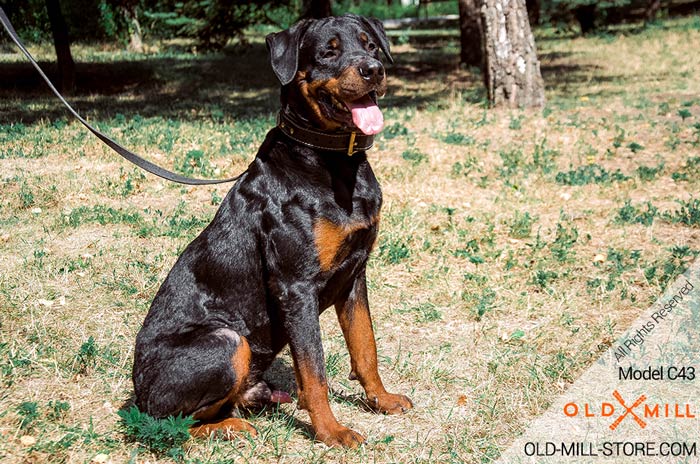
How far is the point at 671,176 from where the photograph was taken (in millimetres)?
8180

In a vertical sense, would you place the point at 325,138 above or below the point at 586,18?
below

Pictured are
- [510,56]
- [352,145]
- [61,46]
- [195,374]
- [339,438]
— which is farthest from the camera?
[61,46]

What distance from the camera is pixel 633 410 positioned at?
386 cm

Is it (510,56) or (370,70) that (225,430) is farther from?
(510,56)

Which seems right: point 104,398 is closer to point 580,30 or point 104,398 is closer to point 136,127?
point 136,127

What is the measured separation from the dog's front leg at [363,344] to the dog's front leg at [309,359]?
0.37 m

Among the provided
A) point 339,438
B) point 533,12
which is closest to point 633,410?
point 339,438

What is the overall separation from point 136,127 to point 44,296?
548 cm

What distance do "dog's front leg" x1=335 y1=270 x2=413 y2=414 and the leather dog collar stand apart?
0.67 meters

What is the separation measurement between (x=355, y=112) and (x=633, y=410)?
213cm

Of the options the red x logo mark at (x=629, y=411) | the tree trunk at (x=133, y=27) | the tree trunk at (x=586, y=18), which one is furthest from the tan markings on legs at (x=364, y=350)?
the tree trunk at (x=586, y=18)

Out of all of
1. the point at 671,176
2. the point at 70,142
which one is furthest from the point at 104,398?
the point at 671,176

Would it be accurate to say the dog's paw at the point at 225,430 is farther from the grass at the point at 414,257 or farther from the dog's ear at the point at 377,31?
the dog's ear at the point at 377,31

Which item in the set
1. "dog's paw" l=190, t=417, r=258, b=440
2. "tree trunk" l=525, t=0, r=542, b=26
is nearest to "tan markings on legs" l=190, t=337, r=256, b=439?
"dog's paw" l=190, t=417, r=258, b=440
